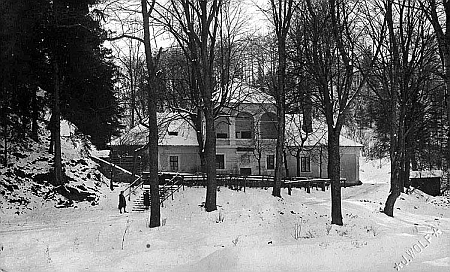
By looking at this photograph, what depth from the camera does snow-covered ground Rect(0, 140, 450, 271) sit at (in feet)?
37.2

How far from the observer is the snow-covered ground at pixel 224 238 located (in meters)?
11.4

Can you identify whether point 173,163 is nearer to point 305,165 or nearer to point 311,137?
point 305,165

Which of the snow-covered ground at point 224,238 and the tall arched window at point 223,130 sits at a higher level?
the tall arched window at point 223,130

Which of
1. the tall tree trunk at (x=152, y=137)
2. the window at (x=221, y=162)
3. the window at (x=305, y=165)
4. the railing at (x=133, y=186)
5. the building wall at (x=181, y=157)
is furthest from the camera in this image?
the window at (x=305, y=165)

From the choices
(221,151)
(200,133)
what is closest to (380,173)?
(221,151)

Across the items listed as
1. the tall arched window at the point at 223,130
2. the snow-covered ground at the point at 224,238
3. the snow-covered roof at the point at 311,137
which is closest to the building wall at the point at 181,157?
the tall arched window at the point at 223,130

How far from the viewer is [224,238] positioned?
1564 centimetres

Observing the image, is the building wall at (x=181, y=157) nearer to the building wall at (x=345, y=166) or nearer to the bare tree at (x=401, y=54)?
the building wall at (x=345, y=166)

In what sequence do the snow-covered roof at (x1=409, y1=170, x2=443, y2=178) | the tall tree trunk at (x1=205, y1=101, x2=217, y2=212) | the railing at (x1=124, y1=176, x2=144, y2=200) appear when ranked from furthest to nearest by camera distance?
1. the snow-covered roof at (x1=409, y1=170, x2=443, y2=178)
2. the railing at (x1=124, y1=176, x2=144, y2=200)
3. the tall tree trunk at (x1=205, y1=101, x2=217, y2=212)

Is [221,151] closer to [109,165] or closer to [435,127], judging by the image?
[109,165]

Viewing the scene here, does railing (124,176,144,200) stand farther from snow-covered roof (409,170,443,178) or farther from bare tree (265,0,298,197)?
snow-covered roof (409,170,443,178)

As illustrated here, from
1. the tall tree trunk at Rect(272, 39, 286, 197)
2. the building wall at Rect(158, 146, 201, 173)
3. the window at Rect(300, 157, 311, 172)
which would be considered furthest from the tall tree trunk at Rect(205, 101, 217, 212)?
the window at Rect(300, 157, 311, 172)

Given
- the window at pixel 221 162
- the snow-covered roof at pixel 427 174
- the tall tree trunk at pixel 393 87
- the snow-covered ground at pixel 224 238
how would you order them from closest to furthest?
the snow-covered ground at pixel 224 238 < the tall tree trunk at pixel 393 87 < the snow-covered roof at pixel 427 174 < the window at pixel 221 162
